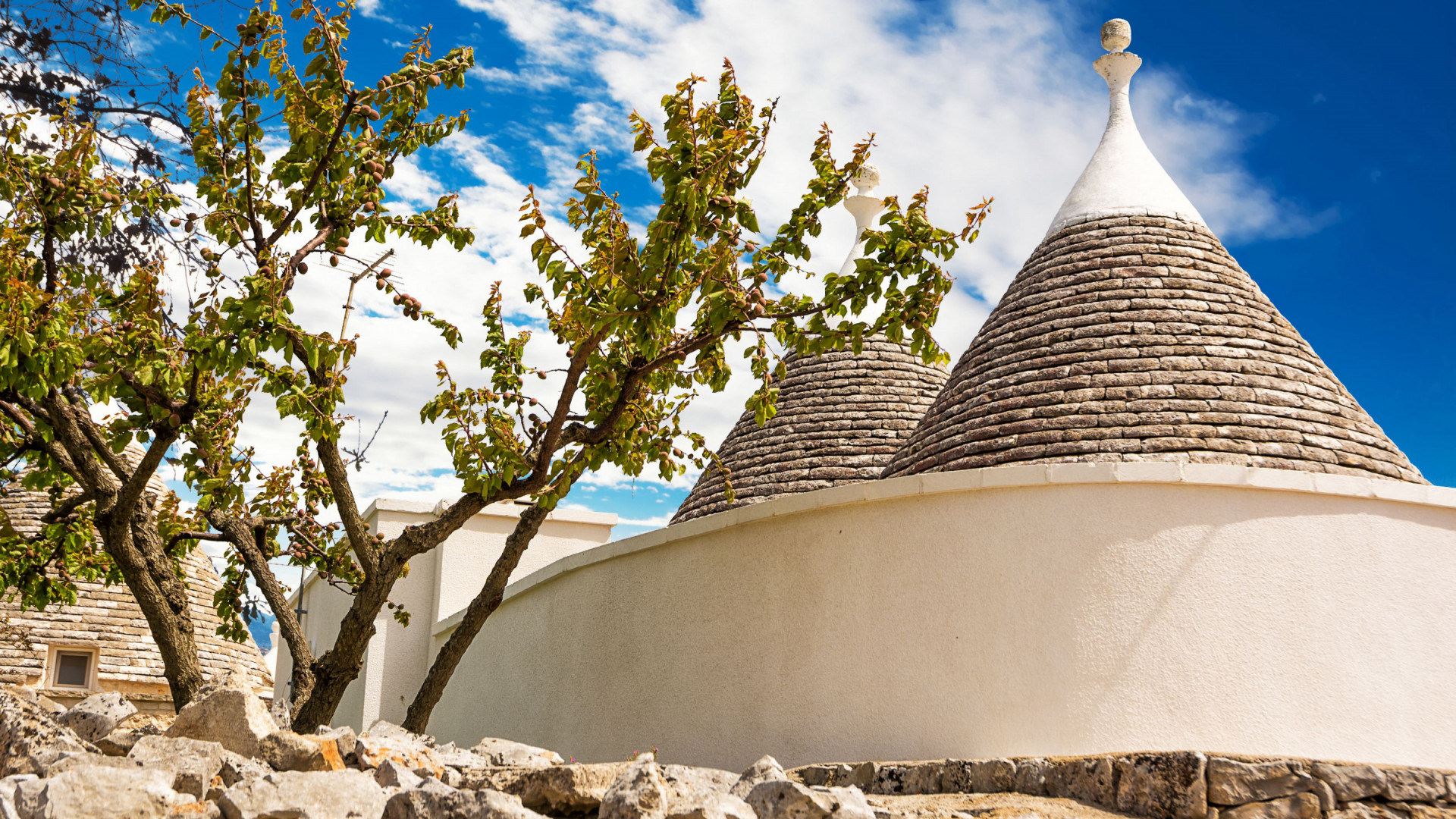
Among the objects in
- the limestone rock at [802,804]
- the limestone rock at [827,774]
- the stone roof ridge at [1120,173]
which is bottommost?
the limestone rock at [827,774]

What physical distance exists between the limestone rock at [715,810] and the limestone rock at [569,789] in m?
0.81

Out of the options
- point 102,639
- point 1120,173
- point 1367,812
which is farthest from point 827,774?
point 102,639

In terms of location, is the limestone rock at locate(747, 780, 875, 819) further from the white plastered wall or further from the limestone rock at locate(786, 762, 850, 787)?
the white plastered wall

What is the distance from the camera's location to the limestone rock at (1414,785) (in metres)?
6.07

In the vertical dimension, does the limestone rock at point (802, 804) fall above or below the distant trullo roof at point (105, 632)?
above

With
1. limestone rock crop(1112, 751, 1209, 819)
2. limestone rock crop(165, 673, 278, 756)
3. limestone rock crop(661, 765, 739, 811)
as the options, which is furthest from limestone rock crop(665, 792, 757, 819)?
limestone rock crop(165, 673, 278, 756)

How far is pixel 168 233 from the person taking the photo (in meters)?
8.97

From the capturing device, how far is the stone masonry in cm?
866

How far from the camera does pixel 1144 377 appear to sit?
911cm

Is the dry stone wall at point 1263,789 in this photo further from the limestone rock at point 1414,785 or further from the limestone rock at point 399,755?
the limestone rock at point 399,755

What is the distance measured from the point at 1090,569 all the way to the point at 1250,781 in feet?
6.65

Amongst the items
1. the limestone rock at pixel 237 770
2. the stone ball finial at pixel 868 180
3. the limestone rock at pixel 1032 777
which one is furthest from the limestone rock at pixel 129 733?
the stone ball finial at pixel 868 180

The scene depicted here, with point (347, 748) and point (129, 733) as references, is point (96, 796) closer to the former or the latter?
point (347, 748)

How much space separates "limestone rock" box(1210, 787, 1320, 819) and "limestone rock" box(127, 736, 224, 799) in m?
4.92
